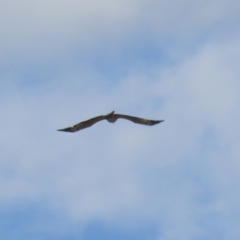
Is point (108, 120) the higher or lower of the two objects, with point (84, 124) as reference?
lower

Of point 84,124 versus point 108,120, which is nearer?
point 108,120

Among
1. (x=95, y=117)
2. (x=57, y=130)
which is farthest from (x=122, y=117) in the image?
(x=57, y=130)

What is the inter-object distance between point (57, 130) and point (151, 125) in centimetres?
1051

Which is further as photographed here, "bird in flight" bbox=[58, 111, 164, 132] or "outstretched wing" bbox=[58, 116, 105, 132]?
"outstretched wing" bbox=[58, 116, 105, 132]

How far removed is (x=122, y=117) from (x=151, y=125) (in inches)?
161

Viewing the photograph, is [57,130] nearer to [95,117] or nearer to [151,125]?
Result: [95,117]

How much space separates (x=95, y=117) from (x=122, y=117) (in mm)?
3056

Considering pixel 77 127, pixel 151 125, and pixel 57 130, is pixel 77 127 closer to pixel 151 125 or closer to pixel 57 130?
pixel 57 130

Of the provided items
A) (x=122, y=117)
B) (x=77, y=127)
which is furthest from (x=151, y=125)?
(x=77, y=127)

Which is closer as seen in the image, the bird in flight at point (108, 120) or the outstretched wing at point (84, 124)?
the bird in flight at point (108, 120)

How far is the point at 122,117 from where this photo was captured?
66.6 m

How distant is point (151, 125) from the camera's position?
226 feet

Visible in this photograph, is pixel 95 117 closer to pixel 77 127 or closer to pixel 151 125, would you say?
pixel 77 127

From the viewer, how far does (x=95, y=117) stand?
215 ft
